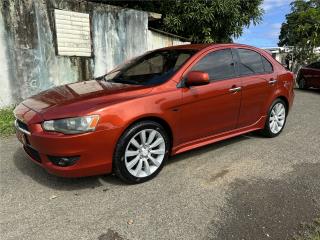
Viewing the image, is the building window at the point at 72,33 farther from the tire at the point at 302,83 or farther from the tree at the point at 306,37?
the tree at the point at 306,37

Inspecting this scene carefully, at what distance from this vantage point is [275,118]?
641cm

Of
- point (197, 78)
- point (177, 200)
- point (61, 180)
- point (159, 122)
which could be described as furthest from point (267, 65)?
point (61, 180)

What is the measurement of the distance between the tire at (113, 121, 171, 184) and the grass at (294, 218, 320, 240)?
1.78m

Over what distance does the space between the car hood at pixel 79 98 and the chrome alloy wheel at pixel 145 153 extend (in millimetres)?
485

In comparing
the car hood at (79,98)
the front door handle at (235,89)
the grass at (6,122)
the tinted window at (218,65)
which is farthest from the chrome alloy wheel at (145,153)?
the grass at (6,122)

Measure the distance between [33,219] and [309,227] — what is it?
2.58 m

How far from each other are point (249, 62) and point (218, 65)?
0.79m

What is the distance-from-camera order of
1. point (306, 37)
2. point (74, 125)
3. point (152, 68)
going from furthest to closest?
point (306, 37)
point (152, 68)
point (74, 125)

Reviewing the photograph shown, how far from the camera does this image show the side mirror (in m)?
4.61

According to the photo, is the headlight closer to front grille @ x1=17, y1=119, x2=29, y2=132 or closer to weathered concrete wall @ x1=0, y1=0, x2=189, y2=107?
front grille @ x1=17, y1=119, x2=29, y2=132

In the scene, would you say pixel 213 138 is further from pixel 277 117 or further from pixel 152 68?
pixel 277 117

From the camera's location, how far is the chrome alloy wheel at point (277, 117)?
6332mm

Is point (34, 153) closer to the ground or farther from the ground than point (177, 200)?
farther from the ground

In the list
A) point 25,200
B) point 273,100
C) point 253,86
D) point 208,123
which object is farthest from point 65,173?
point 273,100
